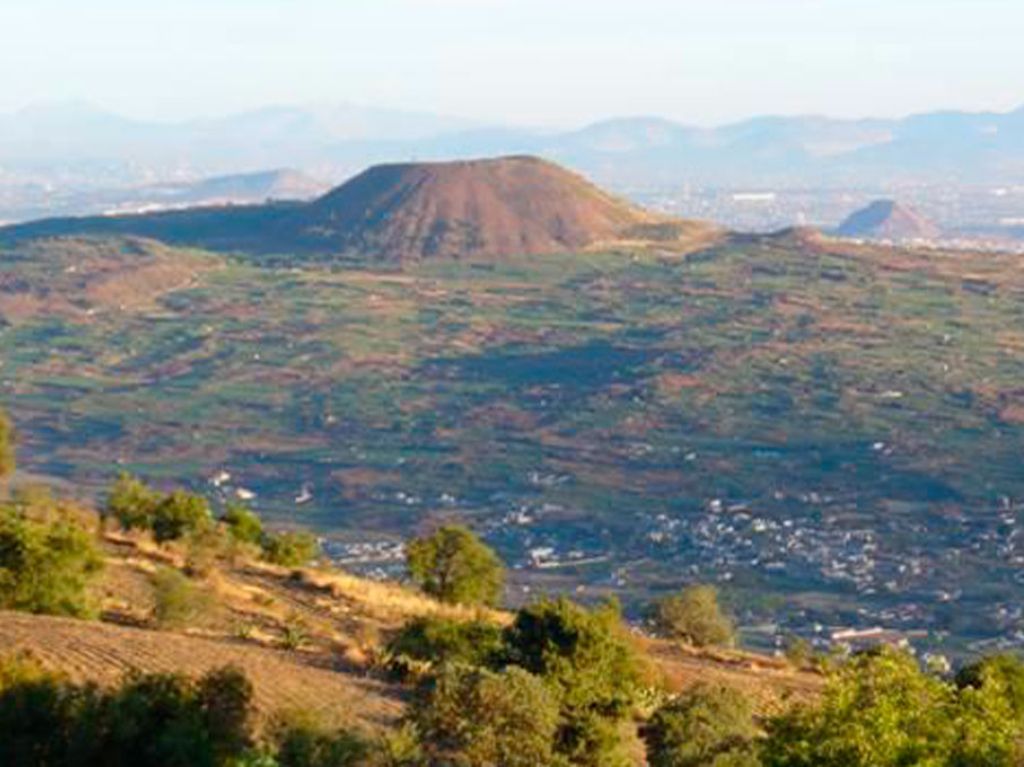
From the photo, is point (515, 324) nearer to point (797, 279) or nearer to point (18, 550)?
point (797, 279)

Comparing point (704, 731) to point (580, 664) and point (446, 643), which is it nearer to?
point (580, 664)

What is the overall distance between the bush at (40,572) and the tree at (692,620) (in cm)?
1617

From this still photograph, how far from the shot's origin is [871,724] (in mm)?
18828

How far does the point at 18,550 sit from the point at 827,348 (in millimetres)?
127658

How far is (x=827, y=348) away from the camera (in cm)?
15500

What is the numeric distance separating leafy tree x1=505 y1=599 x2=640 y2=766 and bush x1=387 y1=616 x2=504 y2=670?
0.66 m

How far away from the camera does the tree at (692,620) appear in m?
44.5

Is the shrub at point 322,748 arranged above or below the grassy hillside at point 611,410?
above

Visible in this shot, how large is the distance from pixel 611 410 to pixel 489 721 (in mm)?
119301

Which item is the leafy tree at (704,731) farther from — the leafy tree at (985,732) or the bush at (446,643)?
the bush at (446,643)

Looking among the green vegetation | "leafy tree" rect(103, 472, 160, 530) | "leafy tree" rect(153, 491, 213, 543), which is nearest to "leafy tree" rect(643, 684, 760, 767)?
the green vegetation

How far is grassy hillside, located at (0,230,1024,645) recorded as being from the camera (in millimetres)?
103812

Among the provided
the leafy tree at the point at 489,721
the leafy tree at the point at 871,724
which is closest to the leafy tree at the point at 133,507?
the leafy tree at the point at 489,721

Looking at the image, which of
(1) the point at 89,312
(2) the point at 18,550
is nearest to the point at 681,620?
(2) the point at 18,550
